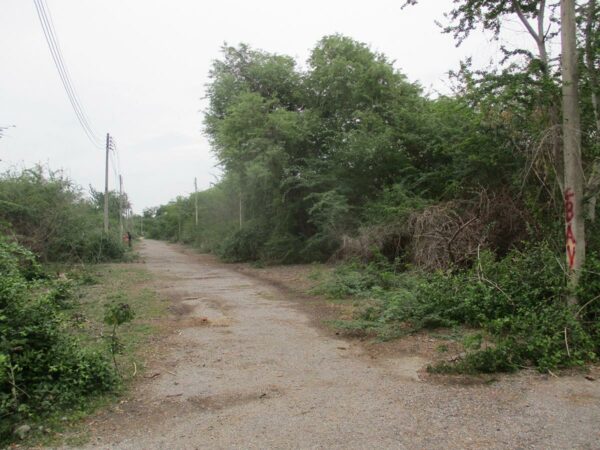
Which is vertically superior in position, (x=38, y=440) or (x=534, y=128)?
(x=534, y=128)

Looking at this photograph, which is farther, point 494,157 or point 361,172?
point 361,172

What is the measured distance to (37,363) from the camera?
4.42 metres

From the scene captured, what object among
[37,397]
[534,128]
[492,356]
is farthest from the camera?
[534,128]

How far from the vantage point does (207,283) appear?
48.0 feet

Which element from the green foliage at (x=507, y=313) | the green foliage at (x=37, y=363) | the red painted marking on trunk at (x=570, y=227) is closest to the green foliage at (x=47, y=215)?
the green foliage at (x=37, y=363)

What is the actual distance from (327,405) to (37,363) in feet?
9.41

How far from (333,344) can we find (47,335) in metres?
3.87

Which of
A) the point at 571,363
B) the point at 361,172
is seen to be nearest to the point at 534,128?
the point at 571,363

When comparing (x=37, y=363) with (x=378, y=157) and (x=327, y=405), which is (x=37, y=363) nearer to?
(x=327, y=405)

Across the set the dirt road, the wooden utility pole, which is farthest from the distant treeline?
the dirt road

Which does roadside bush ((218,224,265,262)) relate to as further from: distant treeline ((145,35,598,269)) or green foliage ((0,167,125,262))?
green foliage ((0,167,125,262))

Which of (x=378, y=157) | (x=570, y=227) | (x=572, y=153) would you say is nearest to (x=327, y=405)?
(x=570, y=227)

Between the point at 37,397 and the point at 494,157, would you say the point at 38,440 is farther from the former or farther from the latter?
the point at 494,157

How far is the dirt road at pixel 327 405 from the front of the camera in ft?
12.1
